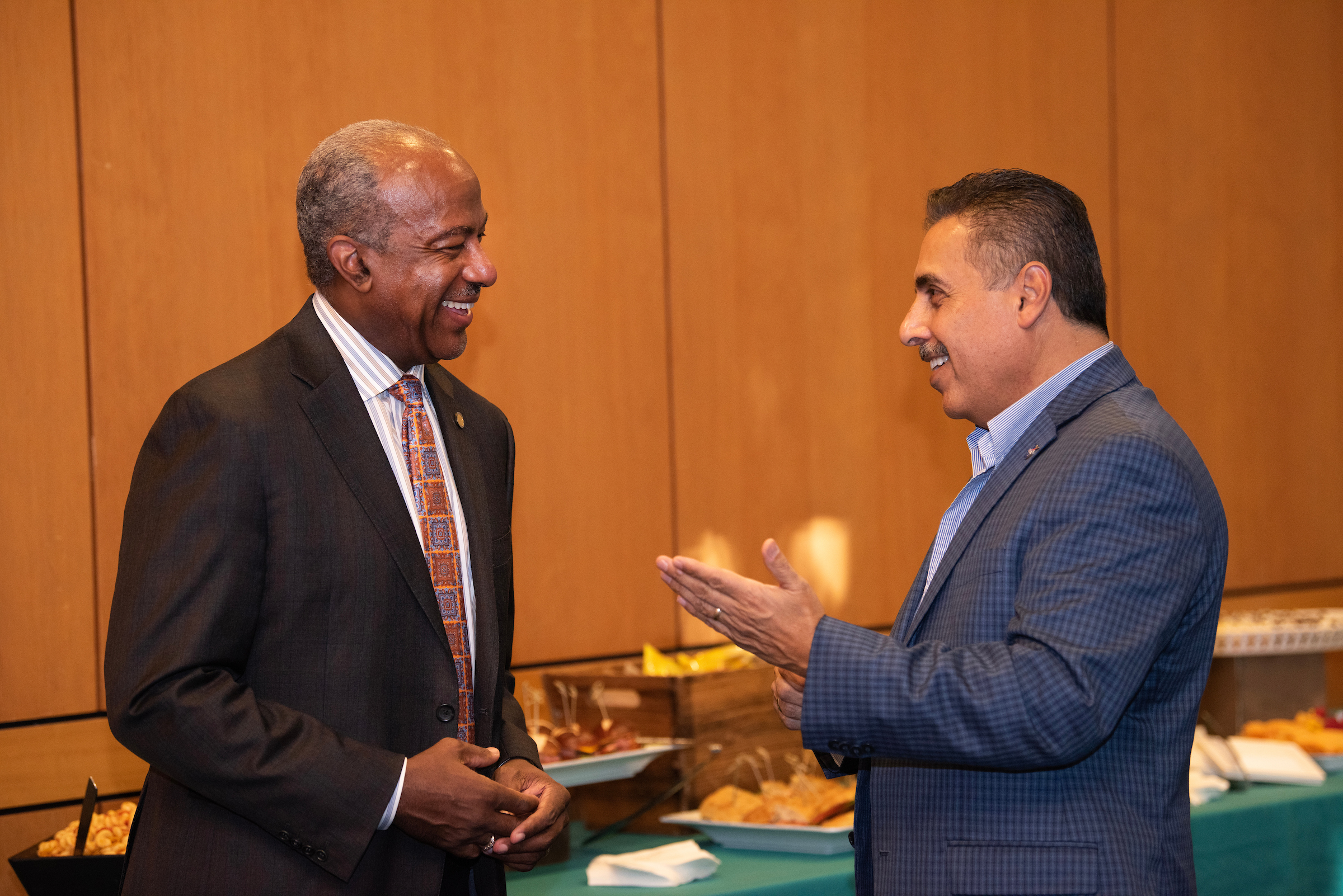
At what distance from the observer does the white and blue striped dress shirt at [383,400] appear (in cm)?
189

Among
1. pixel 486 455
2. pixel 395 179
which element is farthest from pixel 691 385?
pixel 395 179

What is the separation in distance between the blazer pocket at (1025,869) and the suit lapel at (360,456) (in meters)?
0.77

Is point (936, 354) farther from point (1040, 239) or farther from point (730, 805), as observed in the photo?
point (730, 805)

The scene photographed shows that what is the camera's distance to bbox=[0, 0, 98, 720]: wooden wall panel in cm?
281

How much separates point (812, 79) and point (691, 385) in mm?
1148

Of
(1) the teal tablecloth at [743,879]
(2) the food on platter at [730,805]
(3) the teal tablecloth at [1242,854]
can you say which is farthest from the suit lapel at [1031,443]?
(2) the food on platter at [730,805]

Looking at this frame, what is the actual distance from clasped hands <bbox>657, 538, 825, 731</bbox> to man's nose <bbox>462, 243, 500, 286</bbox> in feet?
1.99

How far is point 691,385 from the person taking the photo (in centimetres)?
391

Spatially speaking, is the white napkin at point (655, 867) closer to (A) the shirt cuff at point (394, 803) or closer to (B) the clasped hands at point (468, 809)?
(B) the clasped hands at point (468, 809)

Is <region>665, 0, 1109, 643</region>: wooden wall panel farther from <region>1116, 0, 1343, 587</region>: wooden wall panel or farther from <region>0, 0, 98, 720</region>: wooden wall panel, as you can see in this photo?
<region>0, 0, 98, 720</region>: wooden wall panel

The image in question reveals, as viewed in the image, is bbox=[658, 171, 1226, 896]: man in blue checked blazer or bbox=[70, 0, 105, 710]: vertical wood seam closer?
bbox=[658, 171, 1226, 896]: man in blue checked blazer

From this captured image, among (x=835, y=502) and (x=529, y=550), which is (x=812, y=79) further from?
(x=529, y=550)

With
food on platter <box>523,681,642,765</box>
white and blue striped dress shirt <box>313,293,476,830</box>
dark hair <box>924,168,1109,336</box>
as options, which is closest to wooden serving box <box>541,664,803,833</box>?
food on platter <box>523,681,642,765</box>

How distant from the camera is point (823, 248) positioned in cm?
418
